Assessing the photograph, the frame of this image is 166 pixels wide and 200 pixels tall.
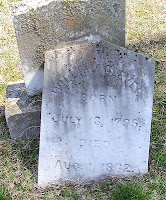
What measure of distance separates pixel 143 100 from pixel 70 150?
0.69m

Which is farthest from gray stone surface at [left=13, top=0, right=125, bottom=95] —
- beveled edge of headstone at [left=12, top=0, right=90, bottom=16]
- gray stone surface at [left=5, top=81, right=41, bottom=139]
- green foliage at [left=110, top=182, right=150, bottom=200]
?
green foliage at [left=110, top=182, right=150, bottom=200]

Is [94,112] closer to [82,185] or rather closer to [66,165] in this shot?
[66,165]

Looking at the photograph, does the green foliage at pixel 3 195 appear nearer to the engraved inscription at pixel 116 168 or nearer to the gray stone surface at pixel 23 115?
the gray stone surface at pixel 23 115

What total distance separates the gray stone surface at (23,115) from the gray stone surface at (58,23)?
0.40 meters

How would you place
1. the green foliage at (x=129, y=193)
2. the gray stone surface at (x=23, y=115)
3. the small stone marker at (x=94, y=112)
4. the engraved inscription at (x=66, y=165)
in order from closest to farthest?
the small stone marker at (x=94, y=112) → the green foliage at (x=129, y=193) → the engraved inscription at (x=66, y=165) → the gray stone surface at (x=23, y=115)

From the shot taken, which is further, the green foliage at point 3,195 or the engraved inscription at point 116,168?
the engraved inscription at point 116,168

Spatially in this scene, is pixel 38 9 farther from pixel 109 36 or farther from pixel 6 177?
pixel 6 177

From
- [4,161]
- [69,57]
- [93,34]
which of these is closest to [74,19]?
[93,34]

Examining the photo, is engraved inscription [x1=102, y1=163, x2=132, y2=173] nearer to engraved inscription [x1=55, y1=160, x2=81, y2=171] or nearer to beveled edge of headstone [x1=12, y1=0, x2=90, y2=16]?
engraved inscription [x1=55, y1=160, x2=81, y2=171]

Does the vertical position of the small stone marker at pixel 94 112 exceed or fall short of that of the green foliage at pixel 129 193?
it exceeds it

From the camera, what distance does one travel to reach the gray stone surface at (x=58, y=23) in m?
2.55

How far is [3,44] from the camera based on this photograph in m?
4.71

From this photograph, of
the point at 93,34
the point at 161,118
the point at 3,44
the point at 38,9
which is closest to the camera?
the point at 38,9

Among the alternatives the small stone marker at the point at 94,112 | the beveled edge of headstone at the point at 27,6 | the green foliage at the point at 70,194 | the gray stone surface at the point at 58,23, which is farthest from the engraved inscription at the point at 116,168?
the beveled edge of headstone at the point at 27,6
